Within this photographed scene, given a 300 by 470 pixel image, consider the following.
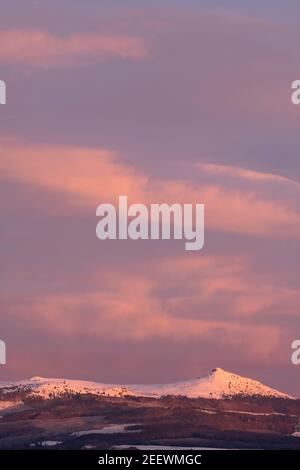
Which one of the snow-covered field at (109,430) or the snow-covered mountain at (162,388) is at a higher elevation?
the snow-covered mountain at (162,388)

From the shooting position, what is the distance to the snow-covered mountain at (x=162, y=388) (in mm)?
189375

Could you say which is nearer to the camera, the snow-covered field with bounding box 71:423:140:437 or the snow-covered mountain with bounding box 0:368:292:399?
the snow-covered field with bounding box 71:423:140:437

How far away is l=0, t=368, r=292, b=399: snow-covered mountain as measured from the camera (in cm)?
18938

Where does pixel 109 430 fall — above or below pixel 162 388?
below

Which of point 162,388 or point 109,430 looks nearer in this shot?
point 109,430

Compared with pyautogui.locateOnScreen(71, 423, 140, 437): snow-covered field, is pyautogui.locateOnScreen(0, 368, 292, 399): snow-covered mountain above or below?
above

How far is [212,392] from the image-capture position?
189500 millimetres

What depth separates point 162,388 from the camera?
194875 mm

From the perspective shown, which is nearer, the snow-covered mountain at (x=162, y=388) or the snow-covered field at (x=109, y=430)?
the snow-covered field at (x=109, y=430)
